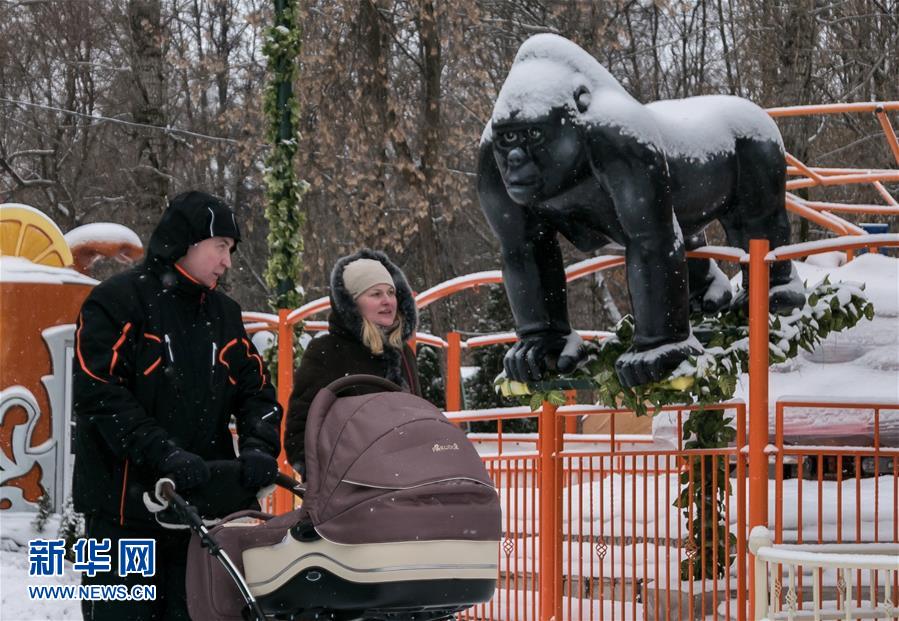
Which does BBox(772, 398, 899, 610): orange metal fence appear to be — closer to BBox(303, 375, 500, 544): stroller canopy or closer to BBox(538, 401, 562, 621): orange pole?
BBox(538, 401, 562, 621): orange pole

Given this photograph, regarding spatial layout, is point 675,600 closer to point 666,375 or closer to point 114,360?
point 666,375

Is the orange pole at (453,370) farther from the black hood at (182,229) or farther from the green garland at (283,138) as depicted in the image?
the black hood at (182,229)

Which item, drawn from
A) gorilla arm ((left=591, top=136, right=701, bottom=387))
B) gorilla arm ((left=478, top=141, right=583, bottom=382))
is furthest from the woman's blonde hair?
gorilla arm ((left=591, top=136, right=701, bottom=387))

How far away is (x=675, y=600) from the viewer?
23.0 ft

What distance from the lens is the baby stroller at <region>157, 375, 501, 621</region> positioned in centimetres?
383

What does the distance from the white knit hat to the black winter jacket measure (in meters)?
1.06

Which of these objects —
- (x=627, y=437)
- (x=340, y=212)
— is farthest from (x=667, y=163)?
(x=340, y=212)

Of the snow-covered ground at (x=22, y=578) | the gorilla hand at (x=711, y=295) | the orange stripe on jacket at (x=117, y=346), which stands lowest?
the snow-covered ground at (x=22, y=578)

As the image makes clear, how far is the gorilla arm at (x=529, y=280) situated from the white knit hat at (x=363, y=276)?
55cm

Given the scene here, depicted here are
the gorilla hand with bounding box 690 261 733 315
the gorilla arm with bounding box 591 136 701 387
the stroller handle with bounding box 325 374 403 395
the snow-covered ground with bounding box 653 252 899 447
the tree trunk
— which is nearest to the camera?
the stroller handle with bounding box 325 374 403 395

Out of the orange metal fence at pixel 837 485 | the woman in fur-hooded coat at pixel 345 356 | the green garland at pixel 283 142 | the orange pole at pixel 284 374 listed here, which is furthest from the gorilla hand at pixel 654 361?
the green garland at pixel 283 142

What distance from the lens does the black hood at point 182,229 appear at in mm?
4625

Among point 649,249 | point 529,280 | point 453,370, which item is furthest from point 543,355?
point 453,370

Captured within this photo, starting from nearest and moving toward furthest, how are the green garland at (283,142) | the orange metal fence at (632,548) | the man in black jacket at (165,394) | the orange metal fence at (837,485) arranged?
the man in black jacket at (165,394) < the orange metal fence at (837,485) < the orange metal fence at (632,548) < the green garland at (283,142)
